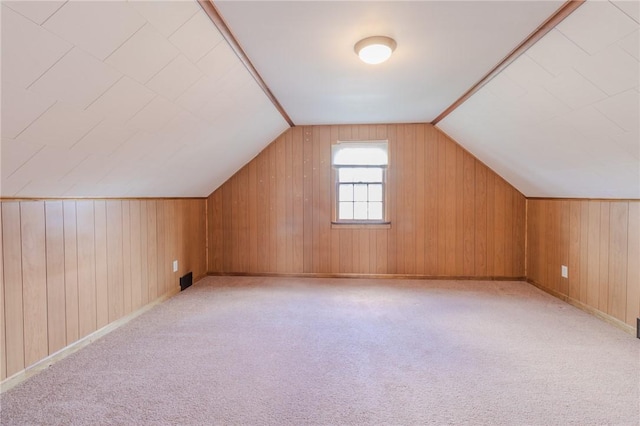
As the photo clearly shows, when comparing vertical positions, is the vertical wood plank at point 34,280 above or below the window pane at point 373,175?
below

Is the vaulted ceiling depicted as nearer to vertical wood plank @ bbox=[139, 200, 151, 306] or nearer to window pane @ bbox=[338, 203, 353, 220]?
vertical wood plank @ bbox=[139, 200, 151, 306]

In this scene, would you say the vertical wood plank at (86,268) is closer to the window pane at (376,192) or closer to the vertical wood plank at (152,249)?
the vertical wood plank at (152,249)

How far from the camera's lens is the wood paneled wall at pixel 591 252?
8.46 feet

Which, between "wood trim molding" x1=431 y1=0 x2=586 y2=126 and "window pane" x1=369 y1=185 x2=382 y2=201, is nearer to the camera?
"wood trim molding" x1=431 y1=0 x2=586 y2=126

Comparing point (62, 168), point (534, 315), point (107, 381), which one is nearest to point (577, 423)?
Result: point (534, 315)

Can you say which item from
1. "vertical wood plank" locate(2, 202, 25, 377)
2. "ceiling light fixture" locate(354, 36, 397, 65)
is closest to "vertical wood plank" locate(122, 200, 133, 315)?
→ "vertical wood plank" locate(2, 202, 25, 377)

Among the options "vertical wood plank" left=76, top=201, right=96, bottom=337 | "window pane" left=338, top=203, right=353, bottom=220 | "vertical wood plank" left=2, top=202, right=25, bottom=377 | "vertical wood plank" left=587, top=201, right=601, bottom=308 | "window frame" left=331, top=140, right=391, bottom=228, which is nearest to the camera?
"vertical wood plank" left=2, top=202, right=25, bottom=377

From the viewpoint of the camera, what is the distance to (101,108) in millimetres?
1710

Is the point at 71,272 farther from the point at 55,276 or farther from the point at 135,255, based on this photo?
the point at 135,255

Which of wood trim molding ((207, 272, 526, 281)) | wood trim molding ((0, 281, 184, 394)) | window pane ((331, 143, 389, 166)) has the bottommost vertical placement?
wood trim molding ((0, 281, 184, 394))

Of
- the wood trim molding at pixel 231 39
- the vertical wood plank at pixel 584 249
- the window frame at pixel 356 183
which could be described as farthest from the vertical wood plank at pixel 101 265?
the vertical wood plank at pixel 584 249

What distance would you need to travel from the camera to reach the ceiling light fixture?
1989mm

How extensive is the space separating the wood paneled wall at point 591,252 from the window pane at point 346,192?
2.29 metres

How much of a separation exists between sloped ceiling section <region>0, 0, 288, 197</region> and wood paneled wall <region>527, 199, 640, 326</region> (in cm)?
330
